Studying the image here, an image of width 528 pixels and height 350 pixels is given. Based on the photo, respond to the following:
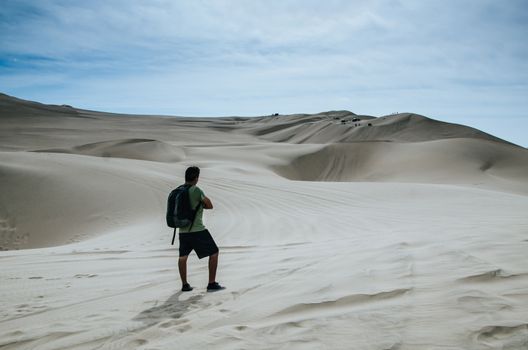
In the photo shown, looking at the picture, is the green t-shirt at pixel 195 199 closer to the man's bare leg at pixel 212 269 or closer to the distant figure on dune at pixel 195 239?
the distant figure on dune at pixel 195 239

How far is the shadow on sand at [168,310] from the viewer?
11.8ft

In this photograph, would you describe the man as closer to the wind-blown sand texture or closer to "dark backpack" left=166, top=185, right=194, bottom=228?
"dark backpack" left=166, top=185, right=194, bottom=228

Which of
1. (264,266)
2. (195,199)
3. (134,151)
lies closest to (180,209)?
(195,199)

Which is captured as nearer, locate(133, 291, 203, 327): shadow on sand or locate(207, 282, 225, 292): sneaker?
locate(133, 291, 203, 327): shadow on sand

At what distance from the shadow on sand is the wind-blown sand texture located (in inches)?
0.6

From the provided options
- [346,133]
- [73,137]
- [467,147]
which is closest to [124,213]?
[467,147]

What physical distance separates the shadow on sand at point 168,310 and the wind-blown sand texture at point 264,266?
0.05 ft

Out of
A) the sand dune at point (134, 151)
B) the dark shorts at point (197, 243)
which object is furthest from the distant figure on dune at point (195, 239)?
the sand dune at point (134, 151)

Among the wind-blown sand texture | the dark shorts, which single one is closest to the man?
the dark shorts

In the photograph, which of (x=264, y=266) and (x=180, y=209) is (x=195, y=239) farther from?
(x=264, y=266)

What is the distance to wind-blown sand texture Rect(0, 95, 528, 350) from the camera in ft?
10.1

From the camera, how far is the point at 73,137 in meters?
50.2

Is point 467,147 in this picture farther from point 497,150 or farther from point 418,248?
point 418,248

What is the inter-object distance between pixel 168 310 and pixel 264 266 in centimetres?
163
